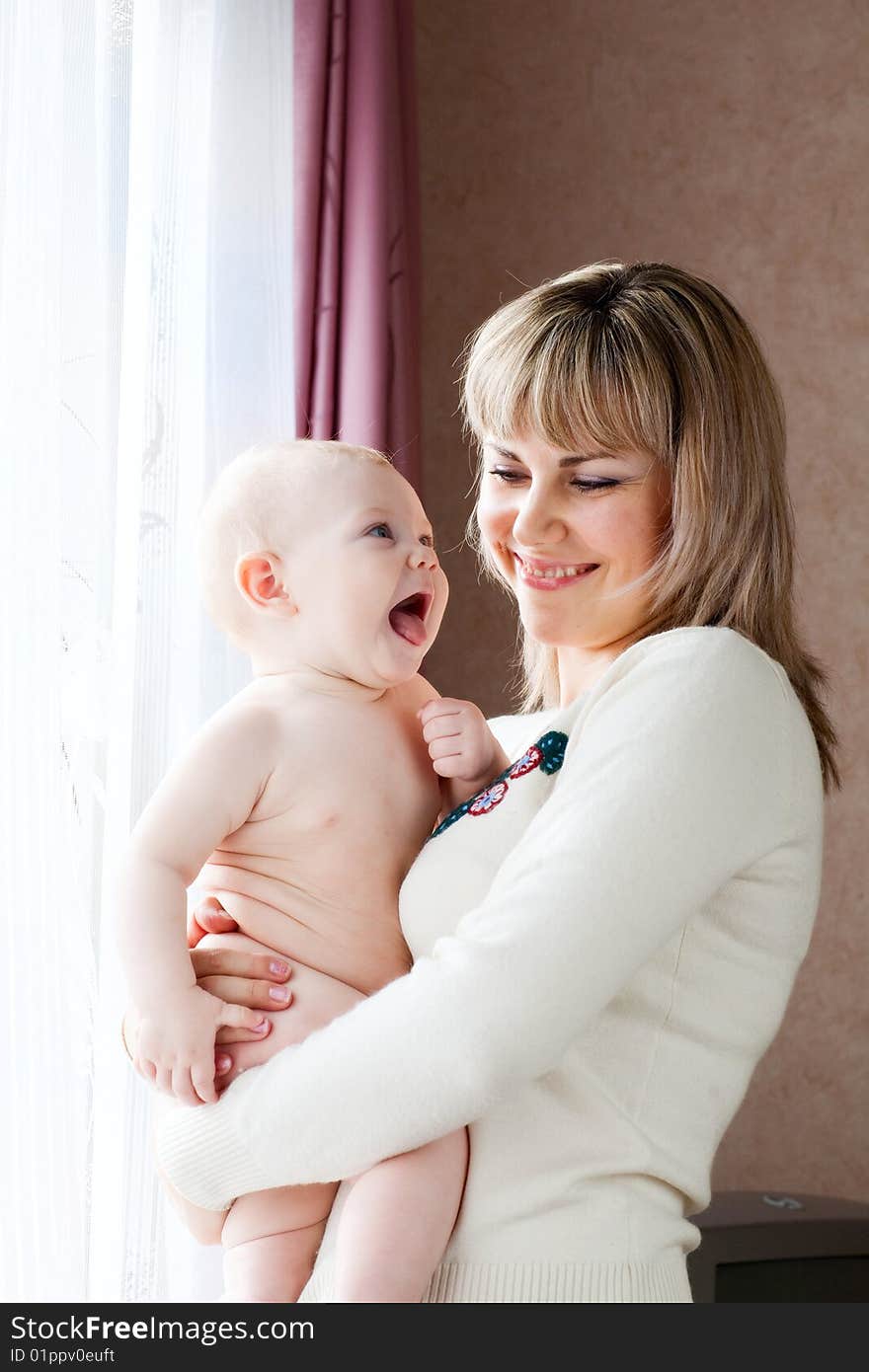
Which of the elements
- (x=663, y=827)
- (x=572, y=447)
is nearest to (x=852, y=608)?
(x=572, y=447)

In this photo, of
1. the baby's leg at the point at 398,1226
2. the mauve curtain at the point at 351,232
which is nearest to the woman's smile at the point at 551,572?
the baby's leg at the point at 398,1226

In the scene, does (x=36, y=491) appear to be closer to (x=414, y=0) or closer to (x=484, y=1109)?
(x=484, y=1109)

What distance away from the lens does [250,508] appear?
1411 millimetres

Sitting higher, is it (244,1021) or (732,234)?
(732,234)

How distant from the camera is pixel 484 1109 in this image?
1.06 m

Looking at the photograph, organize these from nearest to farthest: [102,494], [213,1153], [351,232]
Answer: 1. [213,1153]
2. [102,494]
3. [351,232]

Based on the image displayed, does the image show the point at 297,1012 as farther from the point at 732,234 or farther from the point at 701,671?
the point at 732,234

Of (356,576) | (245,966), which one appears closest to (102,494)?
(356,576)

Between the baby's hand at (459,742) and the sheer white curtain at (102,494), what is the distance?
1.72 feet

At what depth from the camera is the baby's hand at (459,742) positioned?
4.57ft

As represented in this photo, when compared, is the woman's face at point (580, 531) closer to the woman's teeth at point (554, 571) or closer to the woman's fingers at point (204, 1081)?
the woman's teeth at point (554, 571)

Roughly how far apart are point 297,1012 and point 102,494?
0.88 meters

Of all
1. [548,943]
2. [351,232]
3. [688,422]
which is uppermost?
[351,232]

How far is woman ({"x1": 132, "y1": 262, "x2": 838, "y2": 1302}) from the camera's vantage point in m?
1.06
